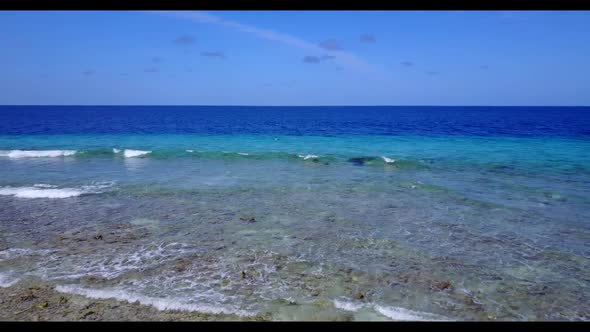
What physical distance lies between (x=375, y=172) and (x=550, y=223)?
9438mm

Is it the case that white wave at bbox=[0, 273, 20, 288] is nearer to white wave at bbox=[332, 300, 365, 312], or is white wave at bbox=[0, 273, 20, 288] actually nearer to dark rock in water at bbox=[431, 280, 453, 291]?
white wave at bbox=[332, 300, 365, 312]

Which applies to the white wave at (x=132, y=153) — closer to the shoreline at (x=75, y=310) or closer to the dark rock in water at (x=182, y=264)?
the dark rock in water at (x=182, y=264)

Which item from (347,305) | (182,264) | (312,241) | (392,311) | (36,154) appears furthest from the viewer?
(36,154)

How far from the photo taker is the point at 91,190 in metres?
14.5

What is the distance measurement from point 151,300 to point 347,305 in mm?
3485

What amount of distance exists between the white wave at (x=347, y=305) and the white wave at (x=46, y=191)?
1181cm

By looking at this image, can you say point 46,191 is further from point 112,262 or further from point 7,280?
point 112,262

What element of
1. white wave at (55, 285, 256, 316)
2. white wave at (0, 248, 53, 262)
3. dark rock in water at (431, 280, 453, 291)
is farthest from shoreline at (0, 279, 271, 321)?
dark rock in water at (431, 280, 453, 291)

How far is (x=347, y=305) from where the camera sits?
20.3 ft

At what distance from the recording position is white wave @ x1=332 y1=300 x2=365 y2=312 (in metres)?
6.09

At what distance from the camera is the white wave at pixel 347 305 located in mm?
6090

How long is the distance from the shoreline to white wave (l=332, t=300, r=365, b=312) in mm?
1247

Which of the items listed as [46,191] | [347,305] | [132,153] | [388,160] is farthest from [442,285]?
[132,153]

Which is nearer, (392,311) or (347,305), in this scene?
(392,311)
